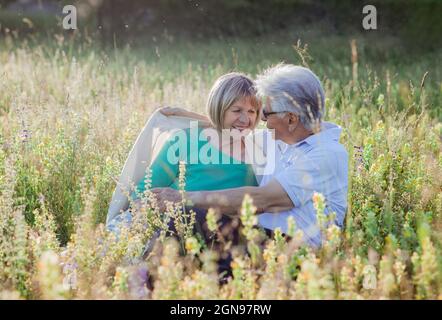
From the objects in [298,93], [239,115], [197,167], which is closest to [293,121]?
[298,93]

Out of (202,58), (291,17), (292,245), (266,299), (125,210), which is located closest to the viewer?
(266,299)

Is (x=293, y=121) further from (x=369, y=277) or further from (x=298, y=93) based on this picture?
(x=369, y=277)

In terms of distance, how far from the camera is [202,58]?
1207cm

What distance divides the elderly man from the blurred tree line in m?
12.2

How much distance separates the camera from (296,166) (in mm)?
3754

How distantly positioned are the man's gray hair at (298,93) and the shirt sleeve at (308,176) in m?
0.23

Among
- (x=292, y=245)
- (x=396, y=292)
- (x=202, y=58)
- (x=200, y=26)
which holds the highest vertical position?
(x=200, y=26)

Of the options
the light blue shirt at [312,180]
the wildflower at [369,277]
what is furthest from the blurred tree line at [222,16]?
the wildflower at [369,277]

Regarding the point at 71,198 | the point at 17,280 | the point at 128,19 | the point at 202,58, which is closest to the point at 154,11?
the point at 128,19

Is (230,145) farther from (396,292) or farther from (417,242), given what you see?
(396,292)

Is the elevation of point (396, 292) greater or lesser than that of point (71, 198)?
lesser

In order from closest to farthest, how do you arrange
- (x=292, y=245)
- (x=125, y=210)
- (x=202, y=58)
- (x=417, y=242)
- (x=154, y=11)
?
(x=292, y=245) < (x=417, y=242) < (x=125, y=210) < (x=202, y=58) < (x=154, y=11)

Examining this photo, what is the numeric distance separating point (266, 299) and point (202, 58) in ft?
31.7

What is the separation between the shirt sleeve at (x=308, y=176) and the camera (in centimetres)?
372
